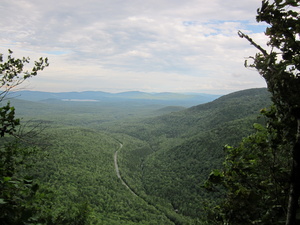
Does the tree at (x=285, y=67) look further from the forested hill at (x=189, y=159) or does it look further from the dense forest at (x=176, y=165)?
the forested hill at (x=189, y=159)

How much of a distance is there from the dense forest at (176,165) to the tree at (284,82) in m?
0.01

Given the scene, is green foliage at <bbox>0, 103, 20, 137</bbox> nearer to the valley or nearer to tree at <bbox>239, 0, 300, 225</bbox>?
tree at <bbox>239, 0, 300, 225</bbox>

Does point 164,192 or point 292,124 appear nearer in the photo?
point 292,124

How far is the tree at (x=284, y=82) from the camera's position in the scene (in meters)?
3.11

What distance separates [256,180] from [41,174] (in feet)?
189

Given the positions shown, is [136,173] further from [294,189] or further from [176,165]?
[294,189]

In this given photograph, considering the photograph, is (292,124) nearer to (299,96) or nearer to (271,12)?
(299,96)

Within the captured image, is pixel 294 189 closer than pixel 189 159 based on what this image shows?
Yes

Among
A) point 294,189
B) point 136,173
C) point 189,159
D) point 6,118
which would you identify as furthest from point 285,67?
point 189,159

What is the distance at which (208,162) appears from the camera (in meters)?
68.5

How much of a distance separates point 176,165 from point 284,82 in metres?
78.5

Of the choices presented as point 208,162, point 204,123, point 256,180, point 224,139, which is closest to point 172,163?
point 208,162

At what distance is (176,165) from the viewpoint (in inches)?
3093

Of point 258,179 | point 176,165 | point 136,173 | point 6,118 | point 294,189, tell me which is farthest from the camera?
point 176,165
